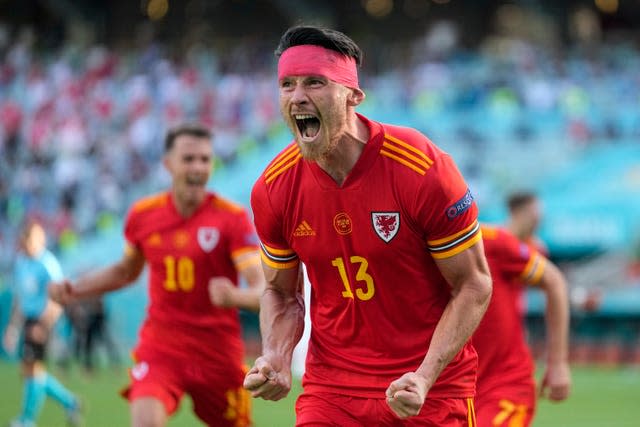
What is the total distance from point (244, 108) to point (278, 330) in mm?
25377

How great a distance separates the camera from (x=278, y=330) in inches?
215

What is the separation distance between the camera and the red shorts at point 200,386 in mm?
→ 8094

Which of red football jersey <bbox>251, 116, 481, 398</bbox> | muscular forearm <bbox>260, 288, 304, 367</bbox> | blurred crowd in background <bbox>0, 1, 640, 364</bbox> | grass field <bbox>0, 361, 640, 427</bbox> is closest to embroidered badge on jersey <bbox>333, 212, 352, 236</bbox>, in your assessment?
red football jersey <bbox>251, 116, 481, 398</bbox>

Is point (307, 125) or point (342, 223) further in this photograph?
point (342, 223)

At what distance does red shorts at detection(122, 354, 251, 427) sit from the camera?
26.6 feet

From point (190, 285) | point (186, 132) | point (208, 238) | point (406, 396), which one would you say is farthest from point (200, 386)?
point (406, 396)

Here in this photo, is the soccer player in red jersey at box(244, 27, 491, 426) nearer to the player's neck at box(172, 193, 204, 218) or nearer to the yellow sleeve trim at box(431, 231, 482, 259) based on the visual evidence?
the yellow sleeve trim at box(431, 231, 482, 259)

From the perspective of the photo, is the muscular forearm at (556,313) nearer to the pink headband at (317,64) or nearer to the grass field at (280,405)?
the pink headband at (317,64)

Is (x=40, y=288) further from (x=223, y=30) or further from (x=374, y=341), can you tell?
(x=223, y=30)

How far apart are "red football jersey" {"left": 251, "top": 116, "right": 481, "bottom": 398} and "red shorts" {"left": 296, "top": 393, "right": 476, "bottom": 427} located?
4 cm

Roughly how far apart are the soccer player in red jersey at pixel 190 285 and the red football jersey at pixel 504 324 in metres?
1.61

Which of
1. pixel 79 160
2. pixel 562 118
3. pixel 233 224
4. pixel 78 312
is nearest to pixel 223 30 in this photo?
pixel 79 160

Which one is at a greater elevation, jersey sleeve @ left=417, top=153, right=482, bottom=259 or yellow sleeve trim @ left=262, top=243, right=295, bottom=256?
jersey sleeve @ left=417, top=153, right=482, bottom=259

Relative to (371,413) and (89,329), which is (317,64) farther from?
(89,329)
